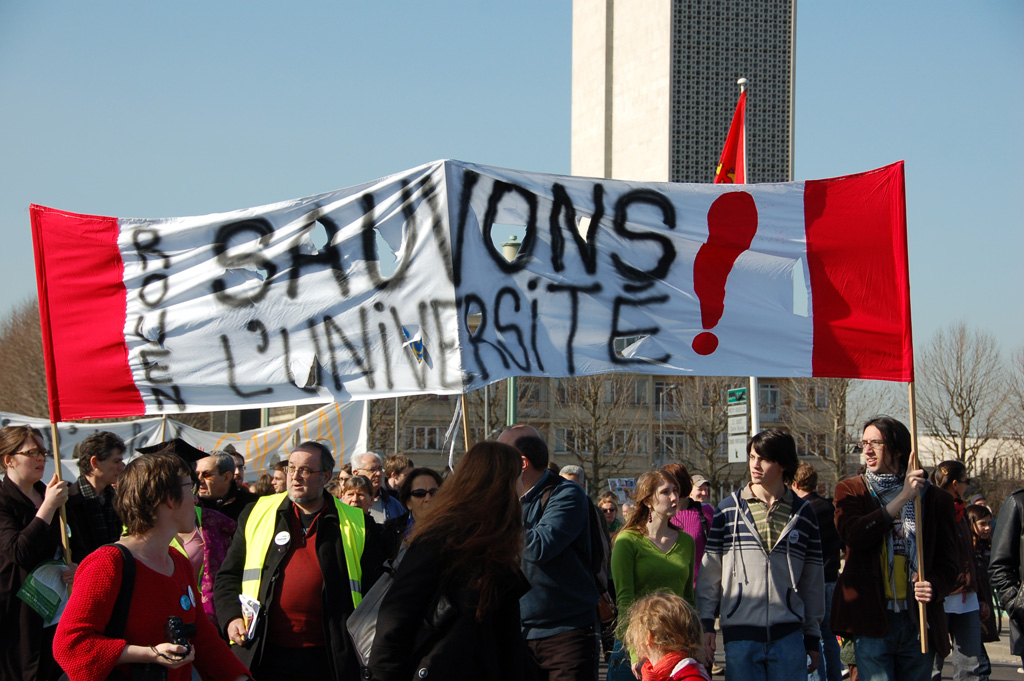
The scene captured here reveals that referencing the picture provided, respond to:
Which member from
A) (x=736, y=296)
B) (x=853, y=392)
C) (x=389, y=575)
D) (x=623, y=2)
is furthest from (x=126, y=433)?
(x=623, y=2)

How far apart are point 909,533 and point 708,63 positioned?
67.7 metres

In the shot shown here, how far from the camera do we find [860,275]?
7227mm

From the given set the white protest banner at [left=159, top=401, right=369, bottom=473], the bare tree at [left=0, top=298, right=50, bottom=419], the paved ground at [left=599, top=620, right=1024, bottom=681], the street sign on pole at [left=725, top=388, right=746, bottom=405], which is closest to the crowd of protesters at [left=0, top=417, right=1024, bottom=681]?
the paved ground at [left=599, top=620, right=1024, bottom=681]

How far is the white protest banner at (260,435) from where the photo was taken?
56.1ft

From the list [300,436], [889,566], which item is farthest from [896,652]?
[300,436]

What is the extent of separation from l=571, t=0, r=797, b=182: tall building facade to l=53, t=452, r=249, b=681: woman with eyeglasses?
64.1 m

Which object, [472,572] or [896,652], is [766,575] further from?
[472,572]

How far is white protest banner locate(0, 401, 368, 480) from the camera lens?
17.1m

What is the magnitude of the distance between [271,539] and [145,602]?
1.41 metres

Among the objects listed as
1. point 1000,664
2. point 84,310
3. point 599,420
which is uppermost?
point 84,310

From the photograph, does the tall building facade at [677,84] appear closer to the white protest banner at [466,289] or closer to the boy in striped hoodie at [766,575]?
the white protest banner at [466,289]

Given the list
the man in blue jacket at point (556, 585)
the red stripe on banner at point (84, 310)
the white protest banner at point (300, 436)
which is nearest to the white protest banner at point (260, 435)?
the white protest banner at point (300, 436)

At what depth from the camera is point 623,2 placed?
69000 mm

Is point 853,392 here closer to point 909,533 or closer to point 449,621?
point 909,533
